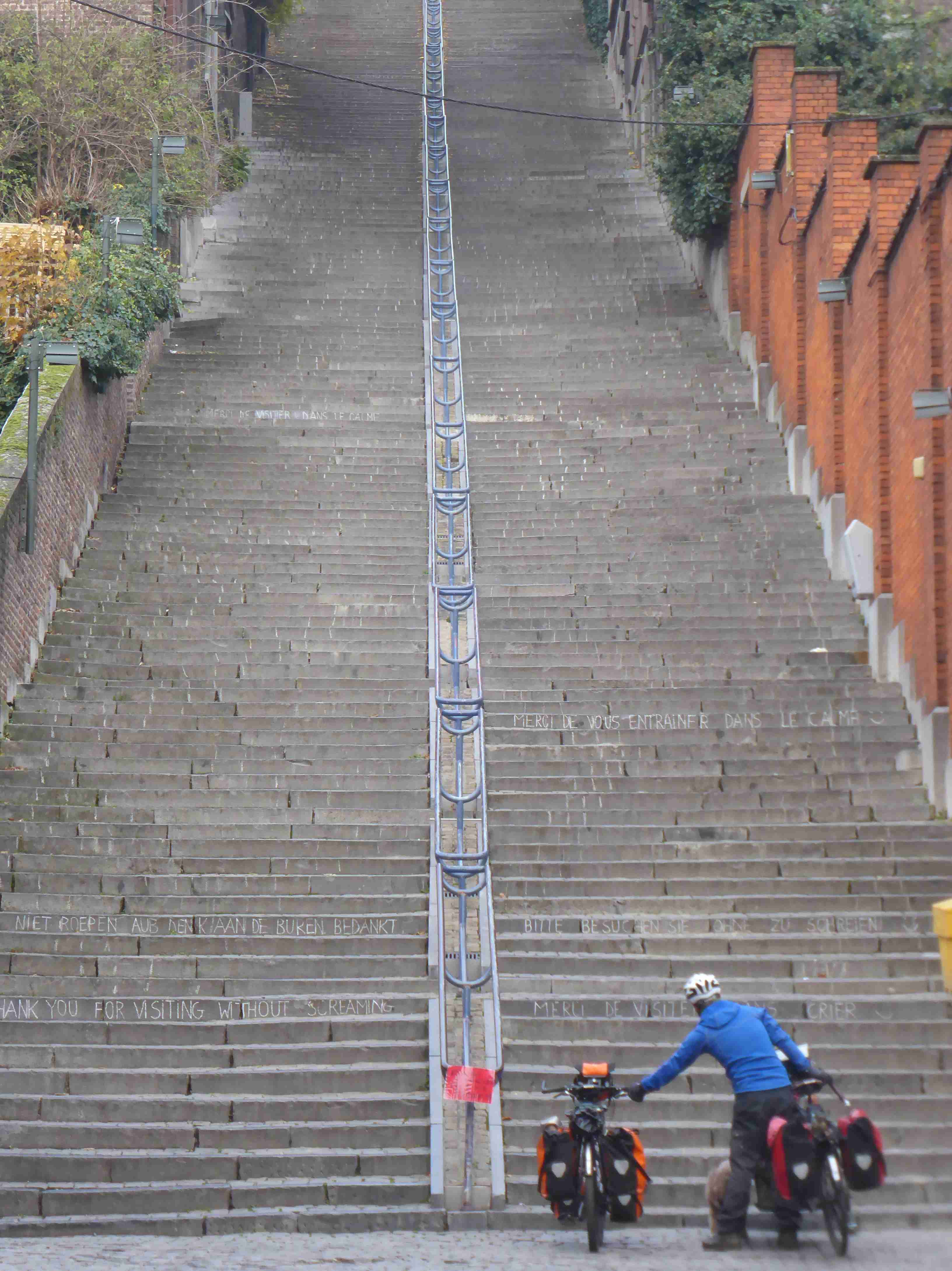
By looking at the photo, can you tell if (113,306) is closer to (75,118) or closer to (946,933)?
(75,118)

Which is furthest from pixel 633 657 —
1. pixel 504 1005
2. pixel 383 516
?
pixel 504 1005

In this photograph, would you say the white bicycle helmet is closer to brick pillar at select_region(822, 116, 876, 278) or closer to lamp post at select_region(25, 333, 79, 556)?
lamp post at select_region(25, 333, 79, 556)

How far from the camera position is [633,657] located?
14.6 m

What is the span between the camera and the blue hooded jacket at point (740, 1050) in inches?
299

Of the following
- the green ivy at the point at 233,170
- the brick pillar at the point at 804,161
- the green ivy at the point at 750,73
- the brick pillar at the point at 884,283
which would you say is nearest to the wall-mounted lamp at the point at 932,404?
the brick pillar at the point at 884,283

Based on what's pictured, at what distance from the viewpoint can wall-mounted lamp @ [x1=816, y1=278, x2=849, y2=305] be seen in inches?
660

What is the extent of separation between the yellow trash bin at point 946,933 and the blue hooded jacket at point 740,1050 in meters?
2.71

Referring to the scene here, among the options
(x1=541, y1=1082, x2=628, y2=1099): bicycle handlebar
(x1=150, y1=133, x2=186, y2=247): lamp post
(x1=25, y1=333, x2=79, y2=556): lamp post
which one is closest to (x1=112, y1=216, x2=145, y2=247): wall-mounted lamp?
(x1=150, y1=133, x2=186, y2=247): lamp post

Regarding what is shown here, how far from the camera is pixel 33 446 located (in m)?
14.5

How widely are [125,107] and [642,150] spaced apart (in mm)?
10093

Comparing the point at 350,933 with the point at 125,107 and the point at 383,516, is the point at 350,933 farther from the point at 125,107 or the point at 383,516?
the point at 125,107

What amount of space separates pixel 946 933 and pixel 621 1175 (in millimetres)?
3336

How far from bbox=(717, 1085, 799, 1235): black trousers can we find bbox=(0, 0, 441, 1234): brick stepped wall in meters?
1.71

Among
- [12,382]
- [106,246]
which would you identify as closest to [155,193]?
[106,246]
